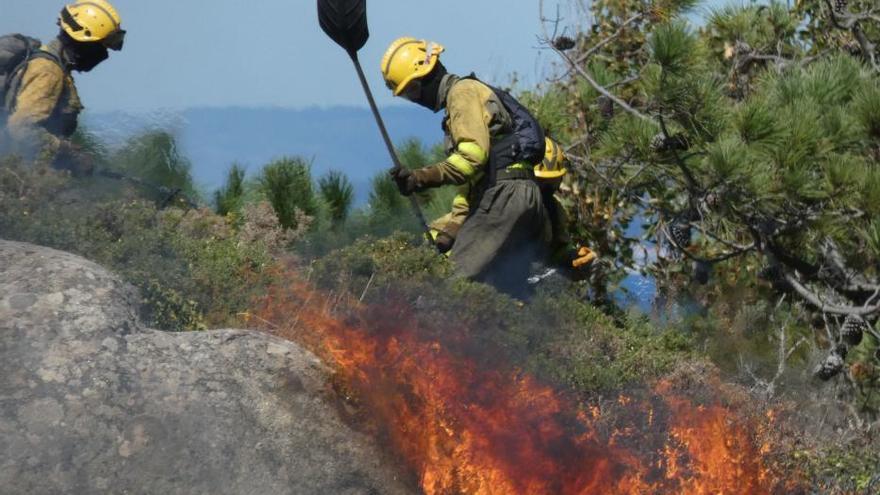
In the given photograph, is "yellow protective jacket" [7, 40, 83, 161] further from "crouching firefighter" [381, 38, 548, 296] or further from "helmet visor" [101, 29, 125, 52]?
"crouching firefighter" [381, 38, 548, 296]

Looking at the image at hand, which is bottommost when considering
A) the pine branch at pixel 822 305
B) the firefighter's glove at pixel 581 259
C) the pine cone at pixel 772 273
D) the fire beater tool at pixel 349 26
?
the pine branch at pixel 822 305

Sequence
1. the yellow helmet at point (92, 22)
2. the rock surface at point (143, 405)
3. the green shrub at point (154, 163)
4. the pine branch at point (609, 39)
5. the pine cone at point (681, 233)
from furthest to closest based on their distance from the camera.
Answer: the pine branch at point (609, 39) < the pine cone at point (681, 233) < the green shrub at point (154, 163) < the yellow helmet at point (92, 22) < the rock surface at point (143, 405)

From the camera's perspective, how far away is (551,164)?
362 inches

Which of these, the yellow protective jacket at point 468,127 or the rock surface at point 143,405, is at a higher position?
the yellow protective jacket at point 468,127

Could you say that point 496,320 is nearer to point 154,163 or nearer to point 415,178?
point 415,178

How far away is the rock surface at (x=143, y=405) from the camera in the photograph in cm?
549

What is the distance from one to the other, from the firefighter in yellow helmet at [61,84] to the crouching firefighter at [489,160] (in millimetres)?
2063

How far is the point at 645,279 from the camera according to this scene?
12.2 metres

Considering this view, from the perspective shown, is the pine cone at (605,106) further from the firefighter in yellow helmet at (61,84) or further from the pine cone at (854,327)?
the firefighter in yellow helmet at (61,84)

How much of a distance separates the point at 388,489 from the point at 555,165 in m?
3.74

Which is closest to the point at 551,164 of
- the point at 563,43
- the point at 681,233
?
the point at 681,233

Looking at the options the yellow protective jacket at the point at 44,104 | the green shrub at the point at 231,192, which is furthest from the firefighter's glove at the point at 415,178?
the green shrub at the point at 231,192

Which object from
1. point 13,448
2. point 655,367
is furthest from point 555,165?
point 13,448

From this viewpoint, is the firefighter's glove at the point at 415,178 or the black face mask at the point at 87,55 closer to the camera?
the firefighter's glove at the point at 415,178
